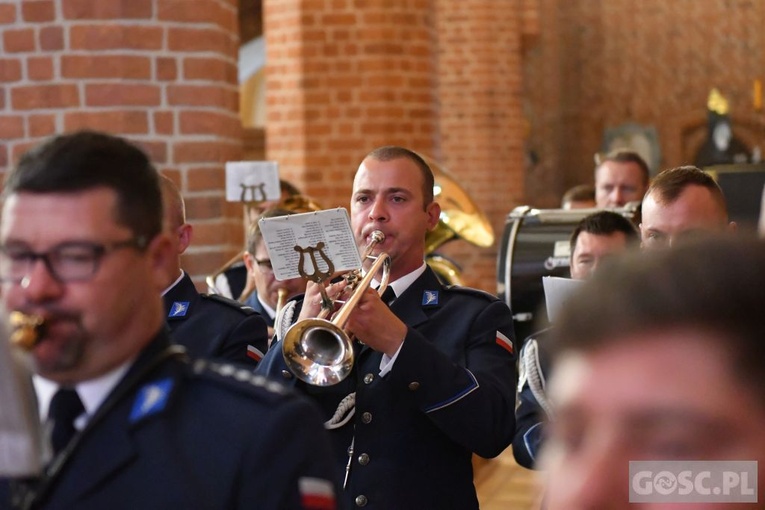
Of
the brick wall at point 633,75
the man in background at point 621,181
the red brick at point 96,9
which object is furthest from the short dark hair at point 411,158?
the brick wall at point 633,75

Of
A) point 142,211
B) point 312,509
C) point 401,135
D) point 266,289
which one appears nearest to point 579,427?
point 312,509

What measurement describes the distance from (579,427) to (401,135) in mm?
5507

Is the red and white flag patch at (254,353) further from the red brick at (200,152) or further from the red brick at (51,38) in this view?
the red brick at (51,38)

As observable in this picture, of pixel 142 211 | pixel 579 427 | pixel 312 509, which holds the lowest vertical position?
pixel 312 509

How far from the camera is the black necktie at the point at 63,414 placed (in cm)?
165

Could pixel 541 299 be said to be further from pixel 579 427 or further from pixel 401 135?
pixel 579 427

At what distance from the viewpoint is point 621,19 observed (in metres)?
16.8

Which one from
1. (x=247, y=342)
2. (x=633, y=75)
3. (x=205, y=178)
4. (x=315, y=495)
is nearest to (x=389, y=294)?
(x=247, y=342)

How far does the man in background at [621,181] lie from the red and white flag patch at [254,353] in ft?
10.8

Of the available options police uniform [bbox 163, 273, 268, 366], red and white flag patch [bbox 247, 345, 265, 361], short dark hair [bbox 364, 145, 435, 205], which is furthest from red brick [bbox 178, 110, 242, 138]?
red and white flag patch [bbox 247, 345, 265, 361]

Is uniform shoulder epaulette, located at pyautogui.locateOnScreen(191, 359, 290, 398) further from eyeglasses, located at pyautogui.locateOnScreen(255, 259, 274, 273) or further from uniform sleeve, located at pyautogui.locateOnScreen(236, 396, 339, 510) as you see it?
eyeglasses, located at pyautogui.locateOnScreen(255, 259, 274, 273)

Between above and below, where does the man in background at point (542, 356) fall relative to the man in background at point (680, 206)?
below

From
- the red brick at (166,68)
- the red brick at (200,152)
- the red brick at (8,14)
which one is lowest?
the red brick at (200,152)

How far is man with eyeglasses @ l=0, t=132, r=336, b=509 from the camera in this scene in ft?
5.22
